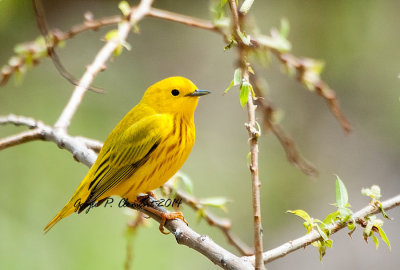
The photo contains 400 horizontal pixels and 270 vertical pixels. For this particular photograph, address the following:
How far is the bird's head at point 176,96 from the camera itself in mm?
3350

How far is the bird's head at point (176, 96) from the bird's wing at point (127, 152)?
0.08 meters

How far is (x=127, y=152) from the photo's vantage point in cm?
323

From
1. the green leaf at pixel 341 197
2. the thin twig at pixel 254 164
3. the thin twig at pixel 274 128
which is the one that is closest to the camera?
the thin twig at pixel 254 164

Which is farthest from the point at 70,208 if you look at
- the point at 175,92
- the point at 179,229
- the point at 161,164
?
the point at 179,229

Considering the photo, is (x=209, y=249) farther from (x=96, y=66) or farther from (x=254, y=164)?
(x=96, y=66)

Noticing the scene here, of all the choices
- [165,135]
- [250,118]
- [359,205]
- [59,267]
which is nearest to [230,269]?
[250,118]

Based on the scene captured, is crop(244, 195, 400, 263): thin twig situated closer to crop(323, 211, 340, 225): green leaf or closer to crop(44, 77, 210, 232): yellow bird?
crop(323, 211, 340, 225): green leaf

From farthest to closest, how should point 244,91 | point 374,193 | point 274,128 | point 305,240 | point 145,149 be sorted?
1. point 145,149
2. point 374,193
3. point 305,240
4. point 274,128
5. point 244,91

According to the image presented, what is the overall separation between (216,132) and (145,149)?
3045 millimetres

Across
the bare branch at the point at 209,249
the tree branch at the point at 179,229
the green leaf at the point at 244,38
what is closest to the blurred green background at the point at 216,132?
the tree branch at the point at 179,229

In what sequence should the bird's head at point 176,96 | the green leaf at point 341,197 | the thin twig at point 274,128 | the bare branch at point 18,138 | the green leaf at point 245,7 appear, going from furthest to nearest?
the bird's head at point 176,96 → the bare branch at point 18,138 → the green leaf at point 341,197 → the thin twig at point 274,128 → the green leaf at point 245,7

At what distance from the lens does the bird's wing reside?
10.1 ft

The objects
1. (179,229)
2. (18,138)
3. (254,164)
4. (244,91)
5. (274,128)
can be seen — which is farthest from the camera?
(18,138)

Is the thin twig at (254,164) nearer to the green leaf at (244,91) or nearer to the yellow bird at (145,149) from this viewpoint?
the green leaf at (244,91)
